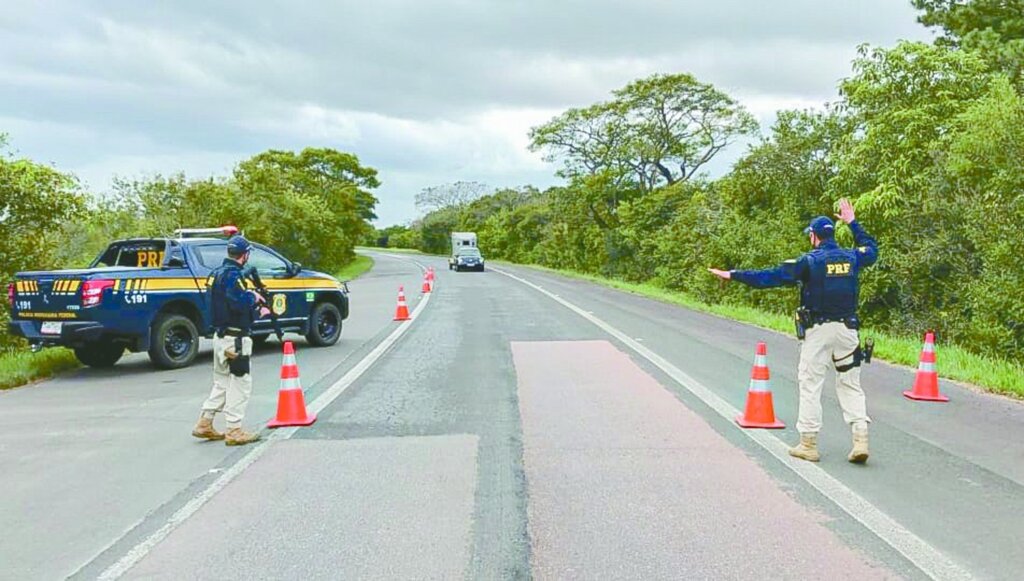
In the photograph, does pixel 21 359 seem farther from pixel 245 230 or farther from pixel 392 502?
pixel 245 230

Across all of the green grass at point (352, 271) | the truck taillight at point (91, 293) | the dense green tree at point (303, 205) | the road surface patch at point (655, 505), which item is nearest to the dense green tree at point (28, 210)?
the truck taillight at point (91, 293)

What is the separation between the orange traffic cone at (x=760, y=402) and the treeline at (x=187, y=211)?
11.3 metres

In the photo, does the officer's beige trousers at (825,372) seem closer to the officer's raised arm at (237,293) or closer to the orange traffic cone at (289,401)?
the orange traffic cone at (289,401)

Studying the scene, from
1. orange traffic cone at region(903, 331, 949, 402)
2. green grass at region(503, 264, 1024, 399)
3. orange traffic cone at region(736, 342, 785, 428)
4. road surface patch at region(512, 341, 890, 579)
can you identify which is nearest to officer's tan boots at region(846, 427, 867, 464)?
road surface patch at region(512, 341, 890, 579)

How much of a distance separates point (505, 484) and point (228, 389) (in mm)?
2857

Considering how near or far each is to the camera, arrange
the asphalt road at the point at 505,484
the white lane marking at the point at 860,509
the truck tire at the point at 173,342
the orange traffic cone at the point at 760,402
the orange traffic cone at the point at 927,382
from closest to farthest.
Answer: the white lane marking at the point at 860,509 < the asphalt road at the point at 505,484 < the orange traffic cone at the point at 760,402 < the orange traffic cone at the point at 927,382 < the truck tire at the point at 173,342

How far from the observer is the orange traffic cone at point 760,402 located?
24.8 feet

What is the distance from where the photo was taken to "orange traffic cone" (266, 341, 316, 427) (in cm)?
779

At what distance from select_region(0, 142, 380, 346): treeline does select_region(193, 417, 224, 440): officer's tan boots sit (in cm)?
794

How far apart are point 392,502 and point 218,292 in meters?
2.94

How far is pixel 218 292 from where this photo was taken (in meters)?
7.35

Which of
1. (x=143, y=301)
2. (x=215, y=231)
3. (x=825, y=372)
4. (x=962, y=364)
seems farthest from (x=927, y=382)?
(x=215, y=231)

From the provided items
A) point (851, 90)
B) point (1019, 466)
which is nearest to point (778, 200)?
point (851, 90)

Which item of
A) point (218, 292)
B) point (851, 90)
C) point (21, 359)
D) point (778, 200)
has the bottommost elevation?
point (21, 359)
